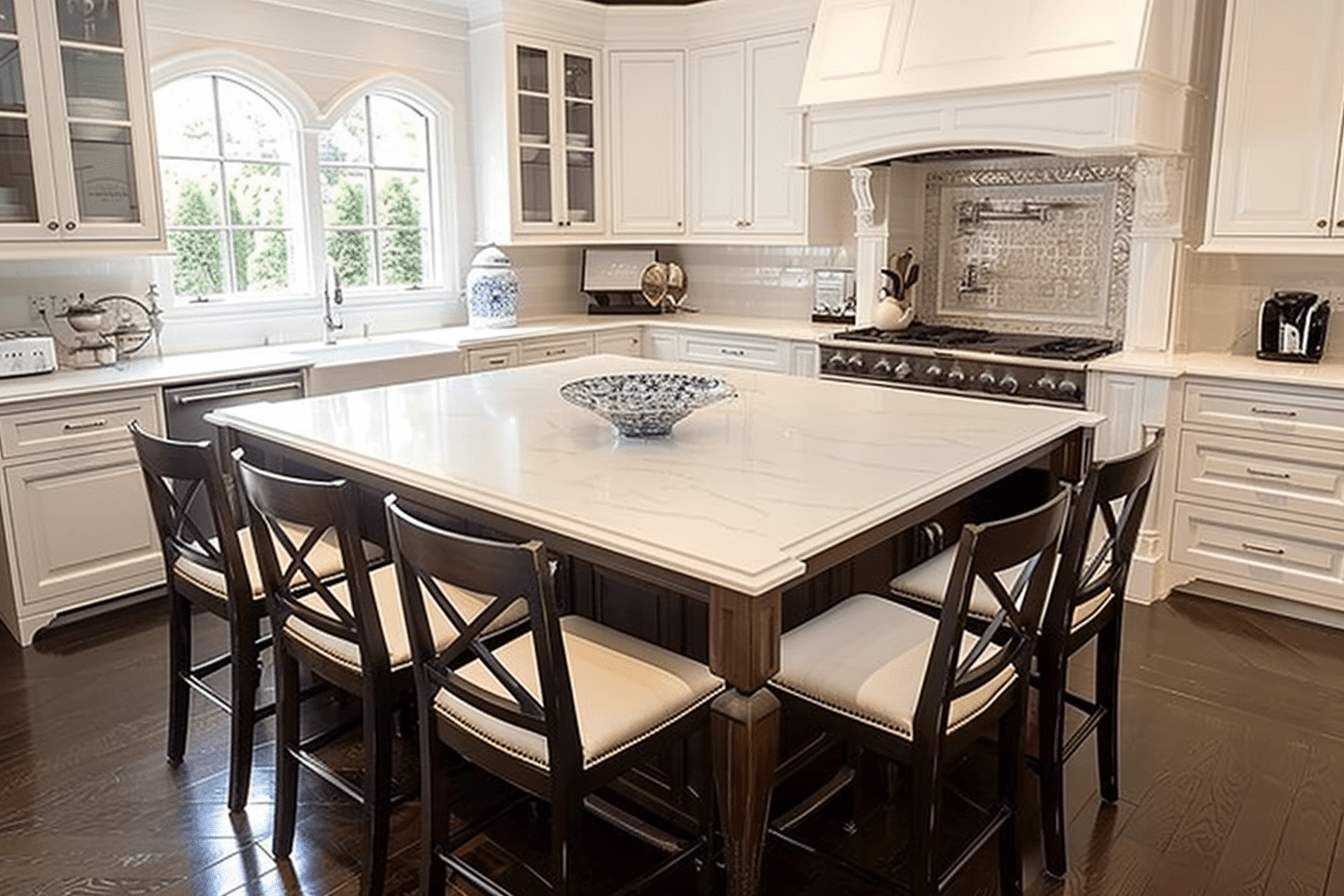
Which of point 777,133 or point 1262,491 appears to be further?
point 777,133

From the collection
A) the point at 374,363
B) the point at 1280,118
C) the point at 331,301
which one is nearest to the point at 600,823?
the point at 374,363

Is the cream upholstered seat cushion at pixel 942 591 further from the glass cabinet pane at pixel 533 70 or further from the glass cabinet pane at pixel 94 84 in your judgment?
the glass cabinet pane at pixel 533 70

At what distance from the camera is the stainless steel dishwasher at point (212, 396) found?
366 cm

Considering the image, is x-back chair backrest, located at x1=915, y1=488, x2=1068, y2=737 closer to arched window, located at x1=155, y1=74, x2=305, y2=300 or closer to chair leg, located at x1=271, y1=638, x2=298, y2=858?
chair leg, located at x1=271, y1=638, x2=298, y2=858

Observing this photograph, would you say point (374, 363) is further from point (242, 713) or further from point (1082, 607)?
point (1082, 607)

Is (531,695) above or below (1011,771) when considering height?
above

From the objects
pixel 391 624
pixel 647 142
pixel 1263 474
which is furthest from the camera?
pixel 647 142

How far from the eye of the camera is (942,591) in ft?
7.50

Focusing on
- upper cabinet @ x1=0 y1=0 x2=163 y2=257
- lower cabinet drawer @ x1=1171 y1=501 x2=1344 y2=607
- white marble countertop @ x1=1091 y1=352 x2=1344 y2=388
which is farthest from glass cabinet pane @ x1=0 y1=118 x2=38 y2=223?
lower cabinet drawer @ x1=1171 y1=501 x2=1344 y2=607

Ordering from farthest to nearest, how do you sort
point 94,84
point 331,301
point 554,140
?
point 554,140, point 331,301, point 94,84

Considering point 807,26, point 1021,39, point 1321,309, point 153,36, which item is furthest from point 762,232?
point 153,36

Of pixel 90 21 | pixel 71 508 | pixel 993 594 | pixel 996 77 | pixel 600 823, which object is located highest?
pixel 90 21

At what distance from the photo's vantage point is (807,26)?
4898 millimetres

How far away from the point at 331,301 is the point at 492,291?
809mm
